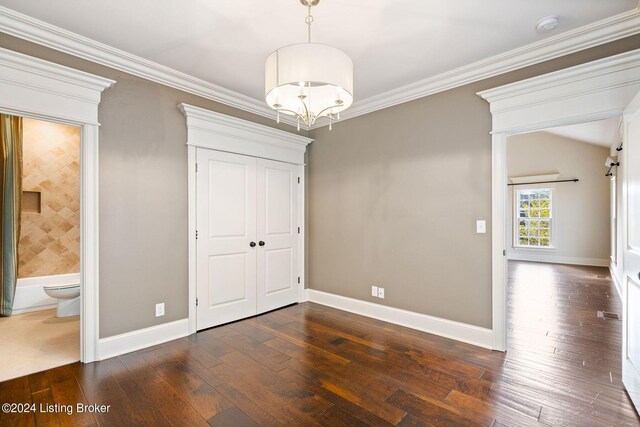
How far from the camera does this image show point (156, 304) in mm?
2949

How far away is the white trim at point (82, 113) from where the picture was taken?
2.25 meters

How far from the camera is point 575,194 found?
24.6 ft

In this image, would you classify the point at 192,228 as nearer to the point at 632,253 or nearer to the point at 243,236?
the point at 243,236

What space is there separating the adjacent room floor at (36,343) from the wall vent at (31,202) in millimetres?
1351

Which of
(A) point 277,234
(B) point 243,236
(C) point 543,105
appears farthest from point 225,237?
(C) point 543,105

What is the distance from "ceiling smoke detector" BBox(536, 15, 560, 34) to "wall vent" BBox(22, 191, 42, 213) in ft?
19.1

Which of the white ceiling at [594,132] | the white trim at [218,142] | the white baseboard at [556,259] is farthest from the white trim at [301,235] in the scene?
the white baseboard at [556,259]

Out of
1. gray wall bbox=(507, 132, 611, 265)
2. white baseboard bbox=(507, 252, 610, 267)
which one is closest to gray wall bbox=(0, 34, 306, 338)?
white baseboard bbox=(507, 252, 610, 267)

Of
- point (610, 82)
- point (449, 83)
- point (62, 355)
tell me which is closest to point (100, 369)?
point (62, 355)

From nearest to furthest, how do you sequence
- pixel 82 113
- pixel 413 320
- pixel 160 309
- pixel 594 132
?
pixel 82 113 → pixel 160 309 → pixel 413 320 → pixel 594 132

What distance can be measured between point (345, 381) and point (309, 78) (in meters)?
2.10

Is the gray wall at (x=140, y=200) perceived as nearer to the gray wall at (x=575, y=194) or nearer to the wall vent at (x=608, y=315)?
the wall vent at (x=608, y=315)

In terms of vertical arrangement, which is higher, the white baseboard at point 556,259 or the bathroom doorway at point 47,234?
the bathroom doorway at point 47,234

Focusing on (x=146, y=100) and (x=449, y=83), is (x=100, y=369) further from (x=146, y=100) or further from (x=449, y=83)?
(x=449, y=83)
